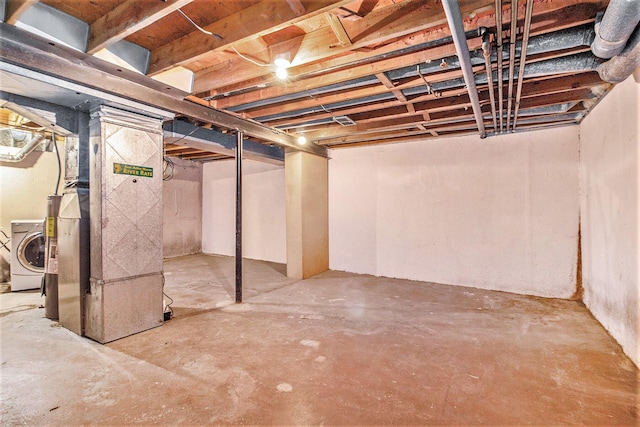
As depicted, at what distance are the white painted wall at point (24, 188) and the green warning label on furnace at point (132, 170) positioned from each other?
3.08 meters

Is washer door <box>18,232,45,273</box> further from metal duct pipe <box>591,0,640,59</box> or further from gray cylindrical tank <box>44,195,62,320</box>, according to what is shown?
metal duct pipe <box>591,0,640,59</box>

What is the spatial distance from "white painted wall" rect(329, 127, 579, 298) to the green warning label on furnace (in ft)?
10.6

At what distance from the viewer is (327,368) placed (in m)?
2.19

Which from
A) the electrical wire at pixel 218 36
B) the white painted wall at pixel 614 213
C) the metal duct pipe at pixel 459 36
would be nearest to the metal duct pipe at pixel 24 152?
the electrical wire at pixel 218 36

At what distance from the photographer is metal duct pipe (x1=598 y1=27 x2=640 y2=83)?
1793 mm

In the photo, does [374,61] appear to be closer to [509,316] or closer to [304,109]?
[304,109]

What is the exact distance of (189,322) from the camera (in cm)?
305

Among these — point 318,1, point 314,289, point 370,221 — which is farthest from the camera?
point 370,221

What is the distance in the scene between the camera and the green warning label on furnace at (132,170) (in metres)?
2.62

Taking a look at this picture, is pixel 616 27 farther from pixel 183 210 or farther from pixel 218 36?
pixel 183 210

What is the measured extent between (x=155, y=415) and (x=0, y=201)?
16.0ft

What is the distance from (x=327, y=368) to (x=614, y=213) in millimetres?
2853

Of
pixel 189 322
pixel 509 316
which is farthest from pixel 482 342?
pixel 189 322

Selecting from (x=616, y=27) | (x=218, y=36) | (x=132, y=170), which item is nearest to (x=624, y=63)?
(x=616, y=27)
